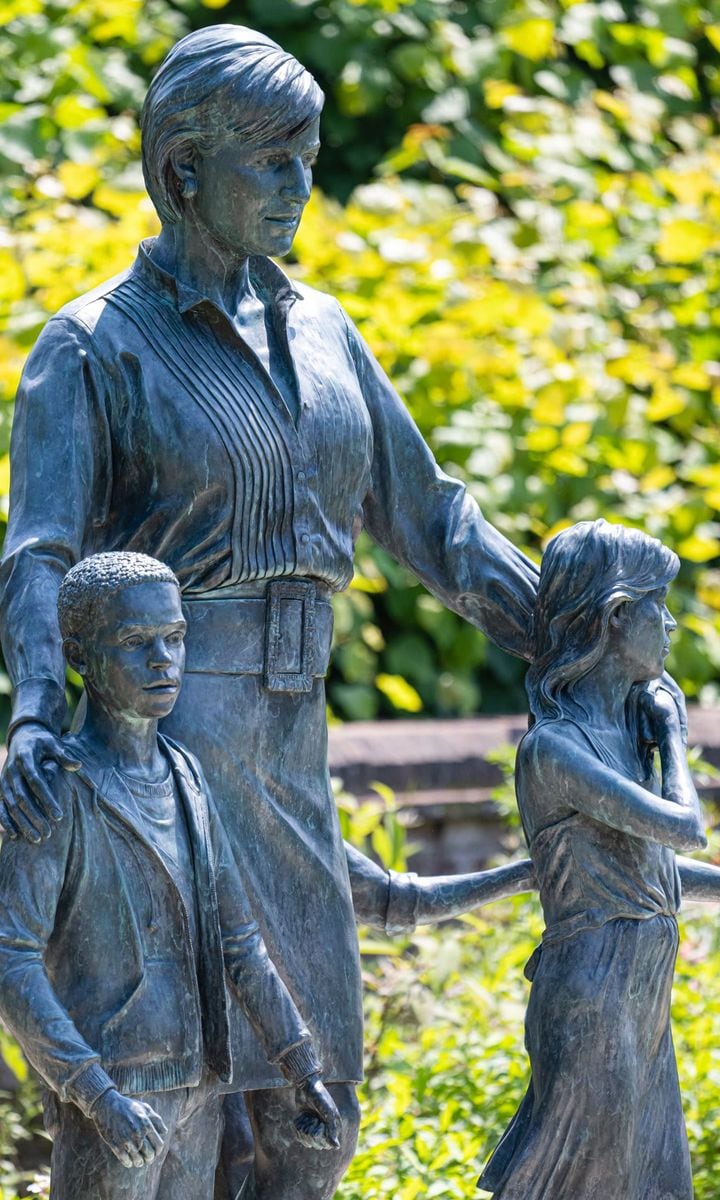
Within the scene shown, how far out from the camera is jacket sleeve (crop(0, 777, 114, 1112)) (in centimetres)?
351

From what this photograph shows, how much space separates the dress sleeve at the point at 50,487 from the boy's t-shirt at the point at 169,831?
194 millimetres

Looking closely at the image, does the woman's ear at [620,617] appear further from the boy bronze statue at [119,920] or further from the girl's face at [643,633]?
the boy bronze statue at [119,920]

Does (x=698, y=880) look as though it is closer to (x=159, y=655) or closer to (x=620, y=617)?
(x=620, y=617)

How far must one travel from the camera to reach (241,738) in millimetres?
3992

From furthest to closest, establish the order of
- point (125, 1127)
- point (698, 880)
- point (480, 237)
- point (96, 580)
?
1. point (480, 237)
2. point (698, 880)
3. point (96, 580)
4. point (125, 1127)

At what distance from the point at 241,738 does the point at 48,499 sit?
482 millimetres

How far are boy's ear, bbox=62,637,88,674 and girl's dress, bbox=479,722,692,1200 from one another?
82 centimetres

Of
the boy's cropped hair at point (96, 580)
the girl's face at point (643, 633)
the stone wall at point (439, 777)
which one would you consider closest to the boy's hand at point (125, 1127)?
the boy's cropped hair at point (96, 580)

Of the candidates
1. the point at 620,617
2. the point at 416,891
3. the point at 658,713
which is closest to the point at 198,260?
the point at 620,617

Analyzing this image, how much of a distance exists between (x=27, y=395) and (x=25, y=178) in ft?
14.9

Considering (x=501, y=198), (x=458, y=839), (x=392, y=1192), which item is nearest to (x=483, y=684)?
(x=458, y=839)

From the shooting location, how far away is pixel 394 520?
4.41 metres

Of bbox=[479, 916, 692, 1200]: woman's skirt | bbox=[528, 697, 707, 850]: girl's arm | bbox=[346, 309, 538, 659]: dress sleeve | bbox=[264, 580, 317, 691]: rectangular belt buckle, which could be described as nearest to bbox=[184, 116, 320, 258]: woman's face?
bbox=[346, 309, 538, 659]: dress sleeve

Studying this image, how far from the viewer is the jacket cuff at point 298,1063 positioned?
3840 millimetres
